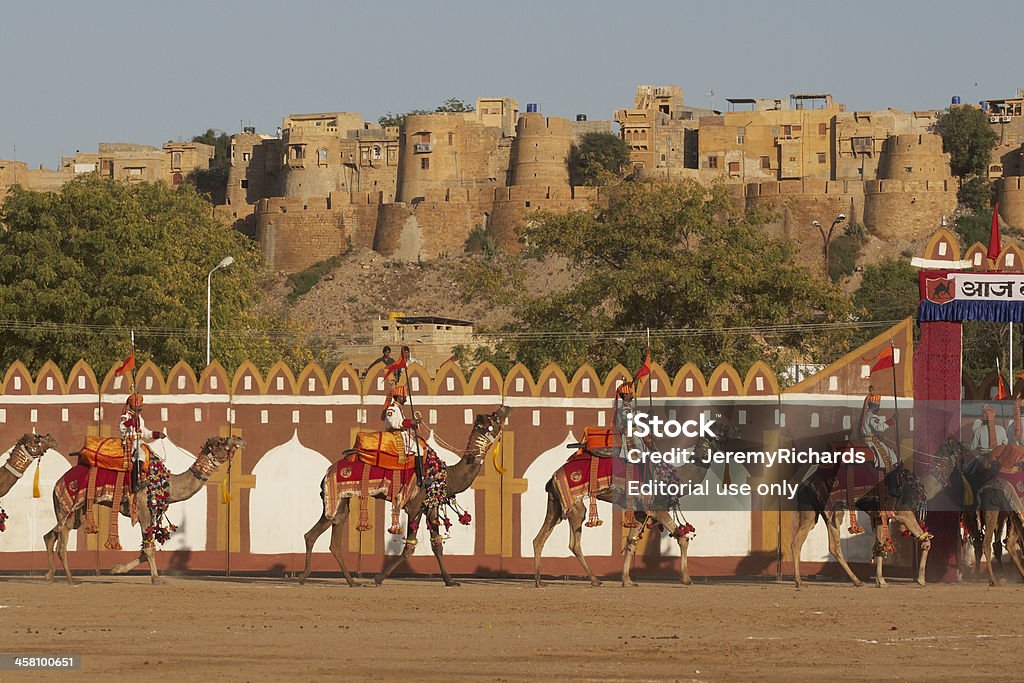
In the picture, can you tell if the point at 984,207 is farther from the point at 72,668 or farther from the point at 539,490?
the point at 72,668

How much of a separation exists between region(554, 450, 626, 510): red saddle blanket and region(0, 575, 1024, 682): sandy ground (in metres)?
0.93

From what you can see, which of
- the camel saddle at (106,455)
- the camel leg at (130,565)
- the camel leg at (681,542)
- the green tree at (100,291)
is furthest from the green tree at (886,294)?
the camel saddle at (106,455)

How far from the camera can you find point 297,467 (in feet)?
70.6

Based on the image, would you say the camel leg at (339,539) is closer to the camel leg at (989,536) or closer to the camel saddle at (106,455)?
the camel saddle at (106,455)

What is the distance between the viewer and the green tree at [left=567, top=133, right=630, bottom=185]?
10850 cm

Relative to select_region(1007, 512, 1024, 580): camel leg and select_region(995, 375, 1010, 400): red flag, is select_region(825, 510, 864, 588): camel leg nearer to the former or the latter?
select_region(1007, 512, 1024, 580): camel leg

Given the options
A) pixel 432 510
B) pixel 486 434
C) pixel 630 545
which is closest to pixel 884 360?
pixel 630 545

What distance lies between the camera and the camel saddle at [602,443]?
66.1ft

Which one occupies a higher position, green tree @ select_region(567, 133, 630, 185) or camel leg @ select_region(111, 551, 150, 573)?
green tree @ select_region(567, 133, 630, 185)

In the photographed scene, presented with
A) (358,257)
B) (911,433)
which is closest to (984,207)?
(358,257)

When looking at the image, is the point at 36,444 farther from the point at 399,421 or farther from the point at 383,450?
the point at 399,421

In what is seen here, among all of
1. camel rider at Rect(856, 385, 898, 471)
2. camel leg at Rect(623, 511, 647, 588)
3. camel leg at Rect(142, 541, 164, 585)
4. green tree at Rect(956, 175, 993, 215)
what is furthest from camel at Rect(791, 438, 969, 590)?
green tree at Rect(956, 175, 993, 215)

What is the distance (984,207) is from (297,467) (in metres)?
81.9

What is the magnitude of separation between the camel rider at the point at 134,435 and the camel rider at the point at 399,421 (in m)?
2.33
